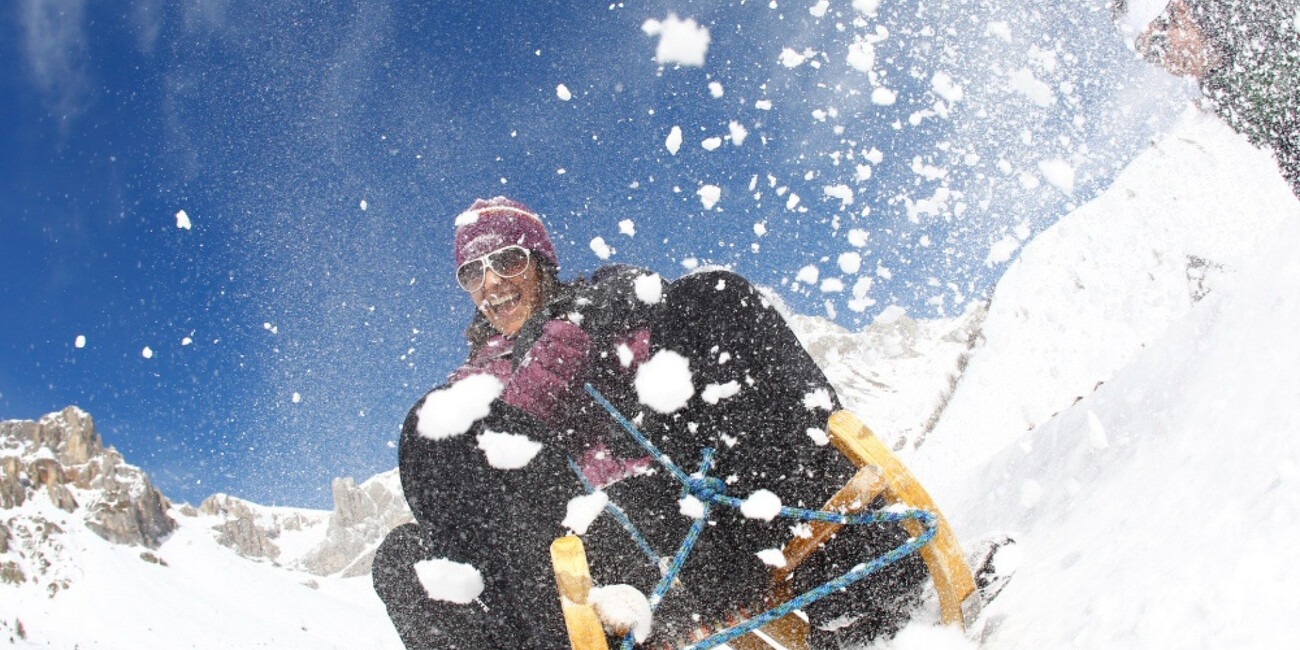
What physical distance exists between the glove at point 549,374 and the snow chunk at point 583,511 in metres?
0.50

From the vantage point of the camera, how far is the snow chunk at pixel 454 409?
2.00 meters

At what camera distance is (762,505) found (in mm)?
1984

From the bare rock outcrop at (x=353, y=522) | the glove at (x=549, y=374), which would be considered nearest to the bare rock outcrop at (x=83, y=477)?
the bare rock outcrop at (x=353, y=522)

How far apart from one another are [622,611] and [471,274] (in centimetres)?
215

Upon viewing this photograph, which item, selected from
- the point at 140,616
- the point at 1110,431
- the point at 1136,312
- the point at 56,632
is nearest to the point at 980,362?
the point at 1136,312

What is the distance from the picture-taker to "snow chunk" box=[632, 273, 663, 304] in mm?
2498

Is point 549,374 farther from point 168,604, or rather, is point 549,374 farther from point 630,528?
point 168,604

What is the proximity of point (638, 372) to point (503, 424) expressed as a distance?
0.53 meters

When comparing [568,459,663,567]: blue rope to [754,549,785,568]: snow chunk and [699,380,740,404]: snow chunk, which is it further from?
[699,380,740,404]: snow chunk

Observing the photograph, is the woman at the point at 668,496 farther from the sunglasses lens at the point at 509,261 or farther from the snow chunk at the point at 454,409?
the sunglasses lens at the point at 509,261

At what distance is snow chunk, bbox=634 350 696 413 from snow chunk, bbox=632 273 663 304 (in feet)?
1.08

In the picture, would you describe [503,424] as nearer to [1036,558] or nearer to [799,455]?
[799,455]

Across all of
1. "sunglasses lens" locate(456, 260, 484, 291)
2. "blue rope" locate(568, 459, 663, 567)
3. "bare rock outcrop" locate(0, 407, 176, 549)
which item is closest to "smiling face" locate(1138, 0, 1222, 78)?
"sunglasses lens" locate(456, 260, 484, 291)

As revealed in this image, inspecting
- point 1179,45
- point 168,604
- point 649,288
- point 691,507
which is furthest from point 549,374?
point 168,604
